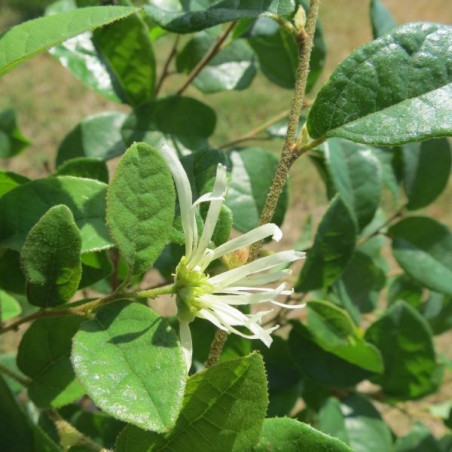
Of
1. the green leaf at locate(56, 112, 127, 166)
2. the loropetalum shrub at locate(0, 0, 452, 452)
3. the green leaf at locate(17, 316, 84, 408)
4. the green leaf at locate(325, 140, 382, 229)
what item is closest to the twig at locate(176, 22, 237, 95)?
the loropetalum shrub at locate(0, 0, 452, 452)

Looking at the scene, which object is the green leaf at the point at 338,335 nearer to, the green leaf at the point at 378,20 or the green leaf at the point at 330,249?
the green leaf at the point at 330,249

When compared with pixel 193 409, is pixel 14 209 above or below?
above

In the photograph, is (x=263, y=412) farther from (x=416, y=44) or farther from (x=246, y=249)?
(x=416, y=44)

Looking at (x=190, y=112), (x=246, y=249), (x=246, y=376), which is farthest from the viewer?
(x=190, y=112)

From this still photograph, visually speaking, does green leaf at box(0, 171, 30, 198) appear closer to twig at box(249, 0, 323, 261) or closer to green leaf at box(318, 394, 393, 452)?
twig at box(249, 0, 323, 261)

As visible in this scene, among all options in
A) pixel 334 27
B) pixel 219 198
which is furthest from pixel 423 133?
pixel 334 27

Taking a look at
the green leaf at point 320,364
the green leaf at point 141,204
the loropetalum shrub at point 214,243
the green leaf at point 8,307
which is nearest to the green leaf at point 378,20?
the loropetalum shrub at point 214,243

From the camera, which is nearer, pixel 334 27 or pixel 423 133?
pixel 423 133
